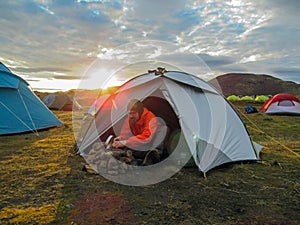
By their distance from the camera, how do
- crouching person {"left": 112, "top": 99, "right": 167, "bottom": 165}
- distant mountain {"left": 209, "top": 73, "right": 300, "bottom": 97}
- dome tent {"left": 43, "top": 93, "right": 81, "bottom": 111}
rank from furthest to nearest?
1. distant mountain {"left": 209, "top": 73, "right": 300, "bottom": 97}
2. dome tent {"left": 43, "top": 93, "right": 81, "bottom": 111}
3. crouching person {"left": 112, "top": 99, "right": 167, "bottom": 165}

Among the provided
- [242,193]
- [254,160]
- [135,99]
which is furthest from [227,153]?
[135,99]

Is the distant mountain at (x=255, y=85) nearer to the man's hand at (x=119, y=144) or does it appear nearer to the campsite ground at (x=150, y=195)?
the man's hand at (x=119, y=144)

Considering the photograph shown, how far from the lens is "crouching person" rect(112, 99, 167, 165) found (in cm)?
549

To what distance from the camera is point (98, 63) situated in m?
6.34

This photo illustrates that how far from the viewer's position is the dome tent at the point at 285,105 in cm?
1575

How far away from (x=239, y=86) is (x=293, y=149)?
2794 inches

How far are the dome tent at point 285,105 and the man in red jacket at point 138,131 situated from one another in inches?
498

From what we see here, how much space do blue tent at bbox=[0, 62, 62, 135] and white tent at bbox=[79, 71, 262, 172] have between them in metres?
3.64

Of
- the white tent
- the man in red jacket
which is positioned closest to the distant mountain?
the white tent

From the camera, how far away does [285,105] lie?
15961 mm

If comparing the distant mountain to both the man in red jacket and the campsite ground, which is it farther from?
the campsite ground

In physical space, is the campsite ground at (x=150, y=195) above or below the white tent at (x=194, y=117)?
below

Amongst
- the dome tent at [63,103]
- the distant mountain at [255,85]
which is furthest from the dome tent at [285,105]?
the distant mountain at [255,85]

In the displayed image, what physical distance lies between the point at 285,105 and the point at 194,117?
1278 centimetres
